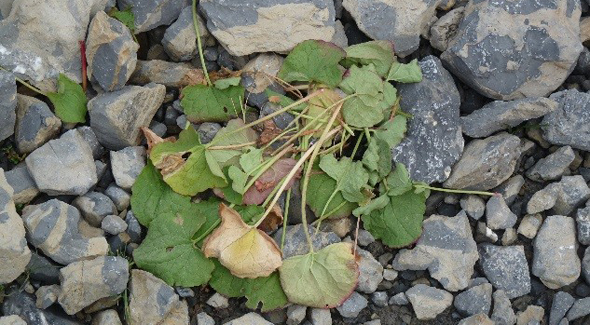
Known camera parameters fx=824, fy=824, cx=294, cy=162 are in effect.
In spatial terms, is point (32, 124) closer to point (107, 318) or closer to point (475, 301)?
point (107, 318)

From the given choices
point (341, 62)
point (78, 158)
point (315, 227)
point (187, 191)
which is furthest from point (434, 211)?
point (78, 158)

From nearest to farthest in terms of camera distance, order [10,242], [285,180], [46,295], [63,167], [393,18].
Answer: [10,242] → [46,295] → [63,167] → [285,180] → [393,18]

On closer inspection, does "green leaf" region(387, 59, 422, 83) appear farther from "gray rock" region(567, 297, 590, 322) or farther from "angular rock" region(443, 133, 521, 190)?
"gray rock" region(567, 297, 590, 322)

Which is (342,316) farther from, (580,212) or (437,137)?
(580,212)

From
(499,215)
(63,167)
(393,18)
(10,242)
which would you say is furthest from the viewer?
(393,18)

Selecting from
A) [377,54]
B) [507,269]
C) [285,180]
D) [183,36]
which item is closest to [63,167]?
[183,36]

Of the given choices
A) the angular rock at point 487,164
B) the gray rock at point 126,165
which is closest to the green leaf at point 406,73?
the angular rock at point 487,164
